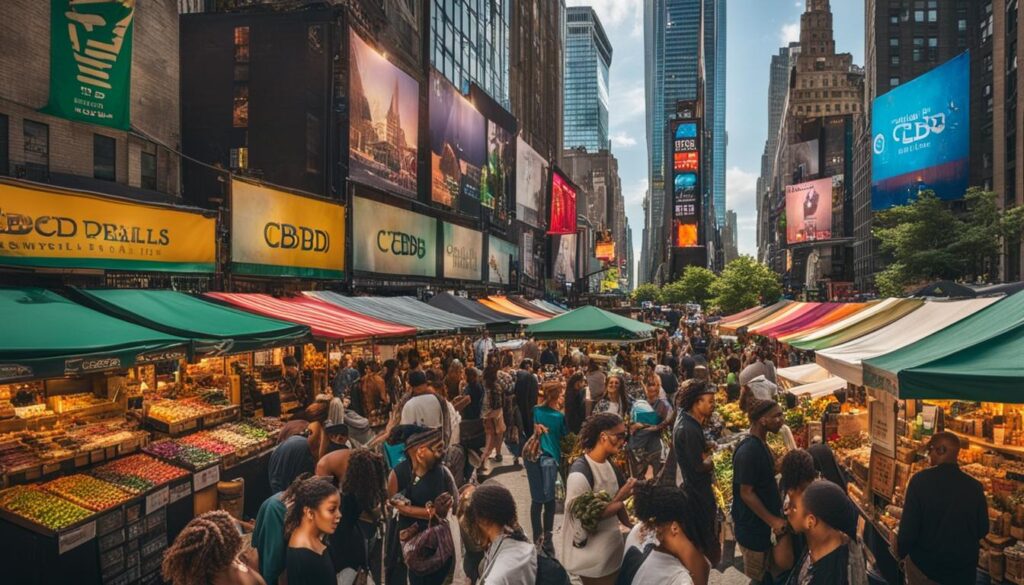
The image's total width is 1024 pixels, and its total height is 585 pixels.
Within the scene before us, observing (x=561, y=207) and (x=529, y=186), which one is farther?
(x=561, y=207)

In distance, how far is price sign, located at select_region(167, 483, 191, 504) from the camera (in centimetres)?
772

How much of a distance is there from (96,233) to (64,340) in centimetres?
547

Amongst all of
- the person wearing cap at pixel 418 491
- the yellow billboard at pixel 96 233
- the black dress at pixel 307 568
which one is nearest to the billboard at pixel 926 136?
the yellow billboard at pixel 96 233

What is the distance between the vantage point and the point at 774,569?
5.29 metres

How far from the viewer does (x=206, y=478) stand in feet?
27.5

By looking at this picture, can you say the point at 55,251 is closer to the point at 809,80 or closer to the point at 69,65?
the point at 69,65

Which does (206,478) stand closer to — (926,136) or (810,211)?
(926,136)

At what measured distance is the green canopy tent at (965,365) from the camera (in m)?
4.67

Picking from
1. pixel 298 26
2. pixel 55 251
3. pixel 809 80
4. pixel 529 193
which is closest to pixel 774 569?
pixel 55 251

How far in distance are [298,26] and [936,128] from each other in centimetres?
3095

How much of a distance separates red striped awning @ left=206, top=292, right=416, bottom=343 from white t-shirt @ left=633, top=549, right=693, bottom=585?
9.05 m

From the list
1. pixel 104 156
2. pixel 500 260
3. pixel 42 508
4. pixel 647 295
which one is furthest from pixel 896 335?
pixel 647 295

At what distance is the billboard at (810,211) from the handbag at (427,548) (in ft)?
228

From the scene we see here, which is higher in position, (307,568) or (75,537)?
(307,568)
